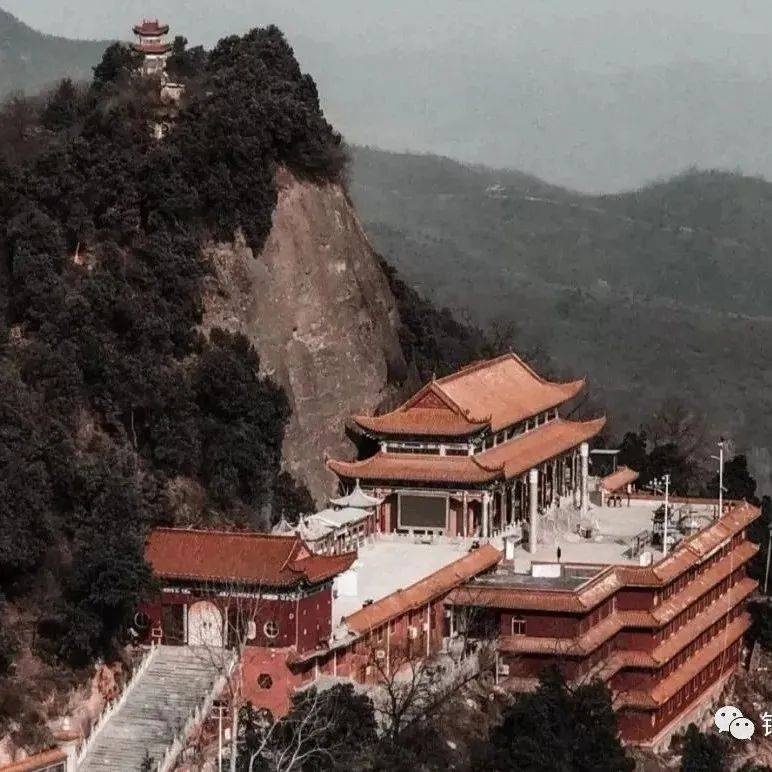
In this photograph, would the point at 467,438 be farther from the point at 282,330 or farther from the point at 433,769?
the point at 433,769

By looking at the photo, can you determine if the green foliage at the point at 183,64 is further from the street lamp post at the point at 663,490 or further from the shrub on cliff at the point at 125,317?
the street lamp post at the point at 663,490

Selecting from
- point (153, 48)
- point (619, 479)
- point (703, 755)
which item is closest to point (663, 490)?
point (619, 479)

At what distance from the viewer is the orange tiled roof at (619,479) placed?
2554 inches

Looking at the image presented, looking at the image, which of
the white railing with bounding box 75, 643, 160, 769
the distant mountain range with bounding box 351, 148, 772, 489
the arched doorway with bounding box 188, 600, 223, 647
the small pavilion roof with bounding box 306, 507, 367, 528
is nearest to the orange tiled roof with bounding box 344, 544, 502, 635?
the arched doorway with bounding box 188, 600, 223, 647

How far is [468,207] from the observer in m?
186

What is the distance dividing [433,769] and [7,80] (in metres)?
117

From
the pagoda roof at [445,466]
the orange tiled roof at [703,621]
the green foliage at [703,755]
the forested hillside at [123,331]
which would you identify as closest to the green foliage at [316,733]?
the forested hillside at [123,331]

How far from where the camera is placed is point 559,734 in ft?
146

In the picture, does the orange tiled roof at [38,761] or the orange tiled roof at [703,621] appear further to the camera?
the orange tiled roof at [703,621]

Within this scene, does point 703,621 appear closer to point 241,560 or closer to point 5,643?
point 241,560

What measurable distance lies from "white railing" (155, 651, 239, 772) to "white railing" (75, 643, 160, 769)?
1277 millimetres

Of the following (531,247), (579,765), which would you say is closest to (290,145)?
(579,765)

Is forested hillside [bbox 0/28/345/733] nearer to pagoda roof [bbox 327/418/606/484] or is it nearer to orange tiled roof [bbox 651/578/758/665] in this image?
pagoda roof [bbox 327/418/606/484]

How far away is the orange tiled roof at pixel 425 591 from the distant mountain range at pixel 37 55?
102463 millimetres
